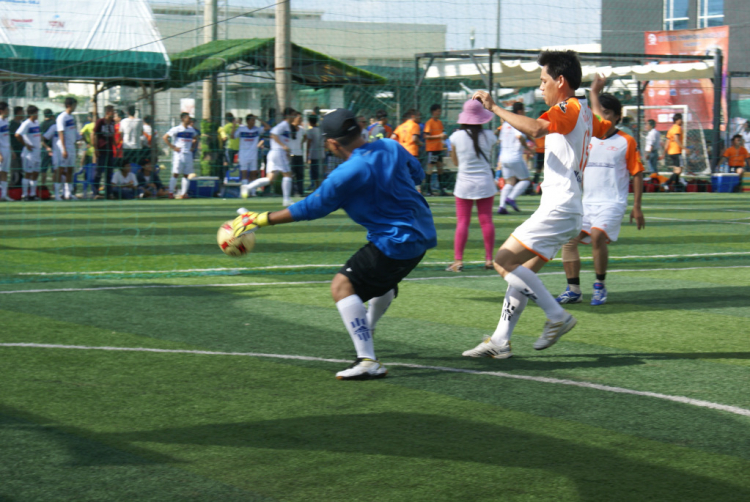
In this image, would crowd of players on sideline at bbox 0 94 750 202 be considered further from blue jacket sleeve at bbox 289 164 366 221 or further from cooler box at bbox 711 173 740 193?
blue jacket sleeve at bbox 289 164 366 221

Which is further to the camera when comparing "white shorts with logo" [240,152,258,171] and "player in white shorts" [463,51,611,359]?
"white shorts with logo" [240,152,258,171]

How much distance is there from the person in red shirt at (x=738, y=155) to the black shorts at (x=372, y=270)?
23.8m

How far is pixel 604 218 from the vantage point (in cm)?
793

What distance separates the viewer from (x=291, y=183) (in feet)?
60.2

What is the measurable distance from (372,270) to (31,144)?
1695cm

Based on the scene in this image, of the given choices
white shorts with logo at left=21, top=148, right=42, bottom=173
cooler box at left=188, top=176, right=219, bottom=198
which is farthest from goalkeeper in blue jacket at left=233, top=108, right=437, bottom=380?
cooler box at left=188, top=176, right=219, bottom=198

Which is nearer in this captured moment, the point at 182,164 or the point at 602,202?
the point at 602,202

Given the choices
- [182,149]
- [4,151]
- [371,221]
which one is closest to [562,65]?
[371,221]

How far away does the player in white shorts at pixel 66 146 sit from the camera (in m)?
20.0

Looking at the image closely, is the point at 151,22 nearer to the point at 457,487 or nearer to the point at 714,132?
the point at 714,132

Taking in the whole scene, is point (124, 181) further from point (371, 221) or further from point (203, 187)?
point (371, 221)

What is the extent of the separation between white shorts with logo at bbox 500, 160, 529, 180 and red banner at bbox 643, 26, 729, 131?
36.6 feet

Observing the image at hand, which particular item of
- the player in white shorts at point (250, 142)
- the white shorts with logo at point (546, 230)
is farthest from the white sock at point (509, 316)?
the player in white shorts at point (250, 142)

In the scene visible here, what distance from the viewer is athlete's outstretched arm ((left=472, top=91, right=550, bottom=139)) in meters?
5.14
